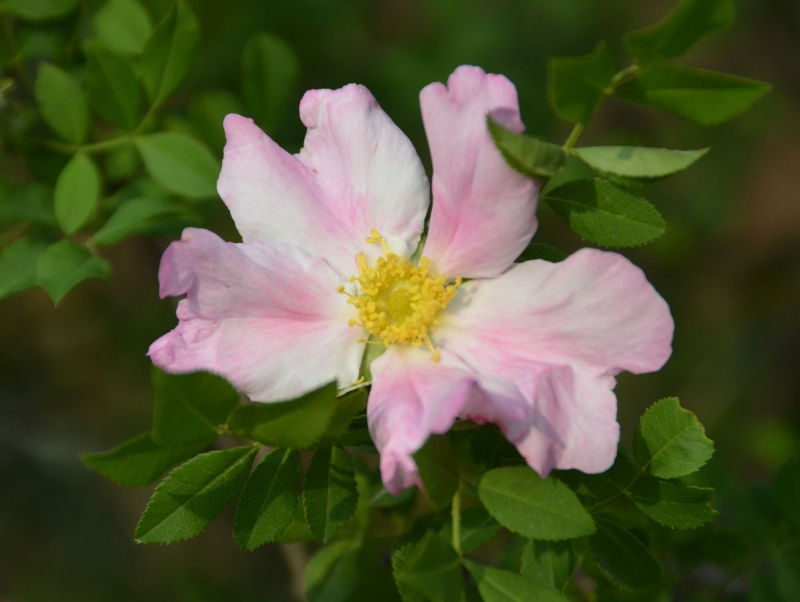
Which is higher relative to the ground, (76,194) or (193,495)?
(76,194)

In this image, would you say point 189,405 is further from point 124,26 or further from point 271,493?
point 124,26

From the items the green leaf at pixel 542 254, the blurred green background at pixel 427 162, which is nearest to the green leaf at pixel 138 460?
the green leaf at pixel 542 254

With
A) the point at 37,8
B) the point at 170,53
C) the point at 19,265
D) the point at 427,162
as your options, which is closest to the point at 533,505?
the point at 19,265

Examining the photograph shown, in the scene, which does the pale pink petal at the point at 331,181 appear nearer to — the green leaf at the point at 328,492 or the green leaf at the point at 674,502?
the green leaf at the point at 328,492

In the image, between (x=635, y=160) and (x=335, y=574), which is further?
(x=335, y=574)

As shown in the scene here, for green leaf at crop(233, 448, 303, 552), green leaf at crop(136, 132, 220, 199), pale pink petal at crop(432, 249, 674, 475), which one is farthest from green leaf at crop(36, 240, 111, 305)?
pale pink petal at crop(432, 249, 674, 475)

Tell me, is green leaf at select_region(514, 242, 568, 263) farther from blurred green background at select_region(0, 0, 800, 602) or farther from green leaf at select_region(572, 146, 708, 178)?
blurred green background at select_region(0, 0, 800, 602)

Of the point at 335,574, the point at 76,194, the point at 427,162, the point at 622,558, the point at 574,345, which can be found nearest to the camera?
the point at 574,345
